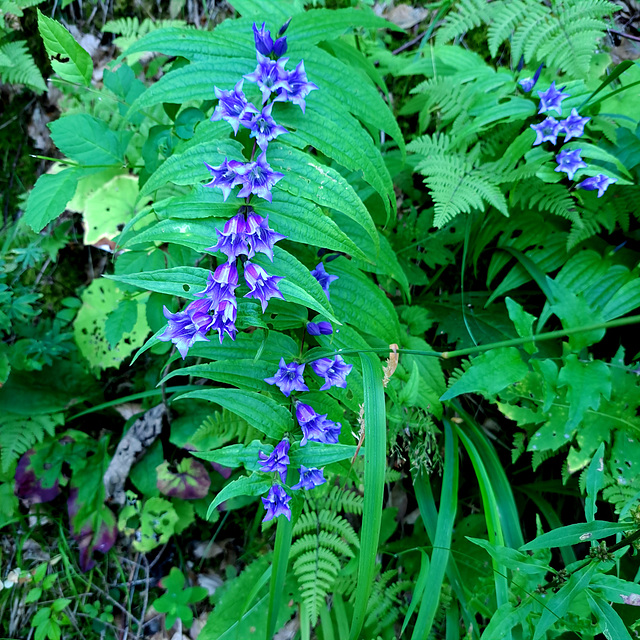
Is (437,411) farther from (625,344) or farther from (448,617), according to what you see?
(625,344)

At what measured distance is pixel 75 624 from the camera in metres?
2.61

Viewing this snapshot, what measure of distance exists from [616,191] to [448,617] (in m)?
2.25

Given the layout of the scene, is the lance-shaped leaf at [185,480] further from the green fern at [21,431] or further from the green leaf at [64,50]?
the green leaf at [64,50]

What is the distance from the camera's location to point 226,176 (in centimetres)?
127

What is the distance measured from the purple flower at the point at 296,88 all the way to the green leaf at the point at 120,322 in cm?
136

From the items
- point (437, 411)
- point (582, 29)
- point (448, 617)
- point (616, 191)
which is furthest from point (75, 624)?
point (582, 29)

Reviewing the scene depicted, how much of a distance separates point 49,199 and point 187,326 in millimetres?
1145

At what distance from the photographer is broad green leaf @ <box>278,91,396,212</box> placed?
55.9 inches

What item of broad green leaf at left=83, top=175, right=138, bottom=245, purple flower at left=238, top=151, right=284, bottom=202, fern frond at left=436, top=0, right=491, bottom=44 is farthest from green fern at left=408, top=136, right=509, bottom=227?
broad green leaf at left=83, top=175, right=138, bottom=245

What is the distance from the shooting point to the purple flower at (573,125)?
2119 millimetres

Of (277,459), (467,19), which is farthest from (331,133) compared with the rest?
(467,19)

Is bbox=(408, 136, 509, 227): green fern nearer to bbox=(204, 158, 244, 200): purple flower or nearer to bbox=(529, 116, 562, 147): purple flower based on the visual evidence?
bbox=(529, 116, 562, 147): purple flower

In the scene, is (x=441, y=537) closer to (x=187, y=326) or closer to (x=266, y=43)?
(x=187, y=326)

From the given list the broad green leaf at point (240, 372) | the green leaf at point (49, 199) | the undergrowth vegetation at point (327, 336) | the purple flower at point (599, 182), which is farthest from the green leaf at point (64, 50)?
the purple flower at point (599, 182)
